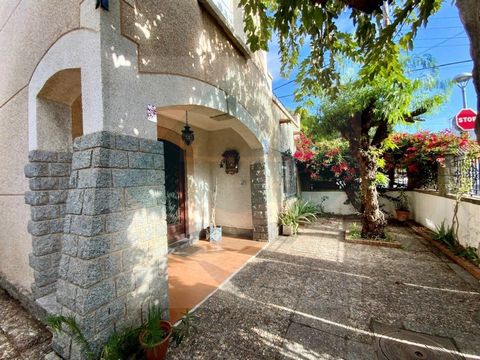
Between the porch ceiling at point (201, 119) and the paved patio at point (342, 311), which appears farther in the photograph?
the porch ceiling at point (201, 119)

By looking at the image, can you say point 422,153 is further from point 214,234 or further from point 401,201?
point 214,234

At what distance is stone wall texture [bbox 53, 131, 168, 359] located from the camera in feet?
5.87

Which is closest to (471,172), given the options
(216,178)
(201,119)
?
(216,178)

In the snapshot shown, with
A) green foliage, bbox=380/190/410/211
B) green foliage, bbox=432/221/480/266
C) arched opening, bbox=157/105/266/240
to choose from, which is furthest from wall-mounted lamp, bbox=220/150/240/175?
green foliage, bbox=380/190/410/211

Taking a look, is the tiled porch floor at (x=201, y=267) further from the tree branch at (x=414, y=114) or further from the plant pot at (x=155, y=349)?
the tree branch at (x=414, y=114)

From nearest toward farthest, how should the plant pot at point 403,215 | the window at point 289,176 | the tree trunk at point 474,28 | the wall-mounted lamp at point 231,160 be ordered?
1. the tree trunk at point 474,28
2. the wall-mounted lamp at point 231,160
3. the plant pot at point 403,215
4. the window at point 289,176

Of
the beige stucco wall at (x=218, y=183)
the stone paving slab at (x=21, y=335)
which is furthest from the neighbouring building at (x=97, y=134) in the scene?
the beige stucco wall at (x=218, y=183)

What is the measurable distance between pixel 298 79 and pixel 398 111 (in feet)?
6.79

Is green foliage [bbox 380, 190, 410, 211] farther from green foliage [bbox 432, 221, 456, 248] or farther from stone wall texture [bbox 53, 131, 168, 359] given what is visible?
stone wall texture [bbox 53, 131, 168, 359]

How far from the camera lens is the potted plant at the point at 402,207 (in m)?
6.97

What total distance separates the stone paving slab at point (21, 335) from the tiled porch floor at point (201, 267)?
4.37 feet

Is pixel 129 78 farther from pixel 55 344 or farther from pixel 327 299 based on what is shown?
pixel 327 299

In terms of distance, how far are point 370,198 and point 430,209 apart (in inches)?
78.1

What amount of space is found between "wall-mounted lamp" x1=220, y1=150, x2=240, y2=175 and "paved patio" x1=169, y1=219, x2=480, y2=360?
8.51ft
